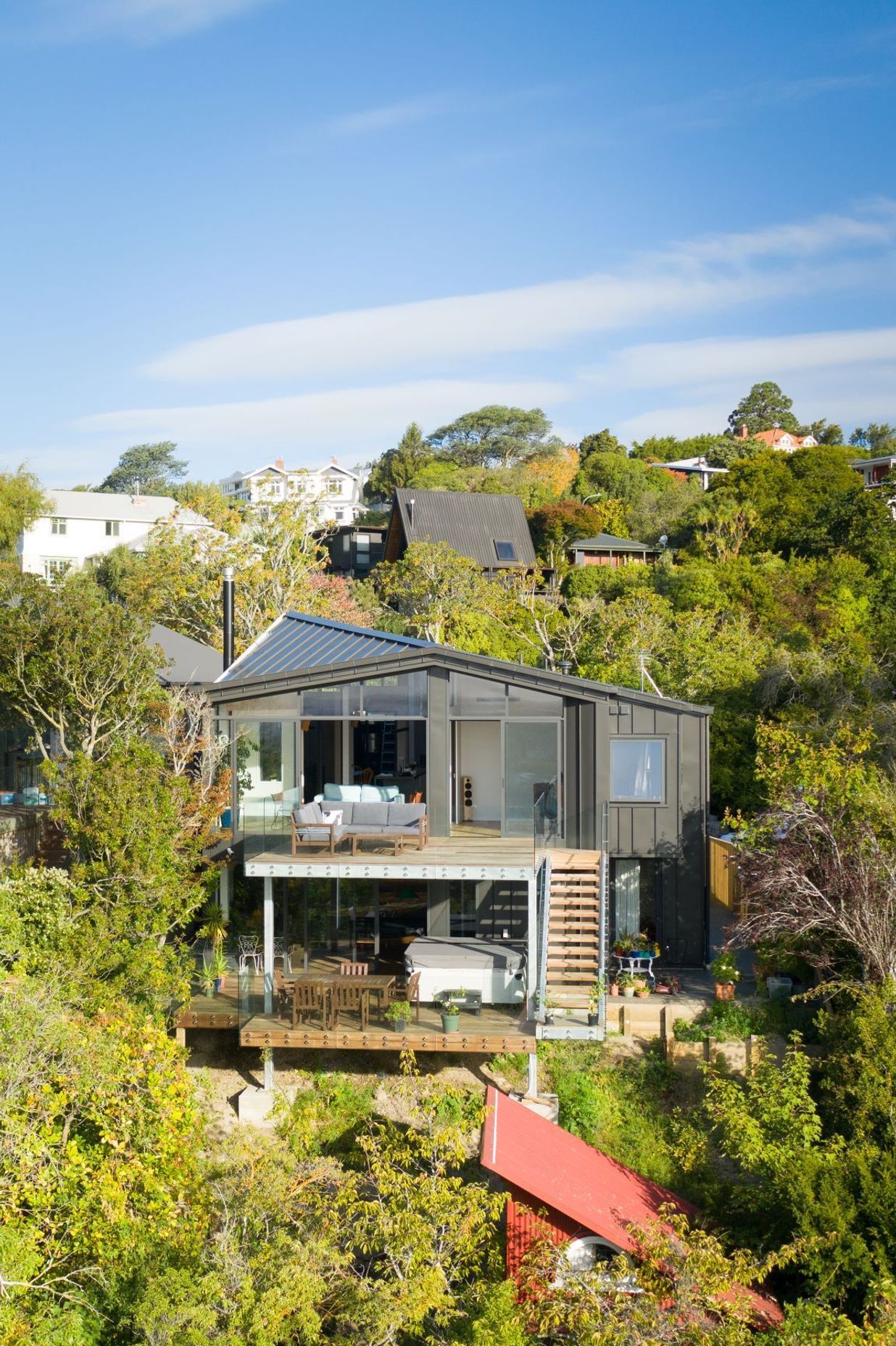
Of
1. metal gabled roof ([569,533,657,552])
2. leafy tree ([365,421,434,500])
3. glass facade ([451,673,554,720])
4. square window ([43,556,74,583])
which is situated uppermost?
leafy tree ([365,421,434,500])

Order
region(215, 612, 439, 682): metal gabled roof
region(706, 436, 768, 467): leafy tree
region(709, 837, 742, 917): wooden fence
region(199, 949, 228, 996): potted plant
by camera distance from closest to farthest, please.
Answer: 1. region(199, 949, 228, 996): potted plant
2. region(215, 612, 439, 682): metal gabled roof
3. region(709, 837, 742, 917): wooden fence
4. region(706, 436, 768, 467): leafy tree

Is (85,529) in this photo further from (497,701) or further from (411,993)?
(411,993)

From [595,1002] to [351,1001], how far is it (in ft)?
11.7

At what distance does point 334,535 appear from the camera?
66.2 metres

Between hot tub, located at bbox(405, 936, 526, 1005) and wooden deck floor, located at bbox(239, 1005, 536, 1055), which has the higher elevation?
hot tub, located at bbox(405, 936, 526, 1005)

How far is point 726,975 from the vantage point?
729 inches

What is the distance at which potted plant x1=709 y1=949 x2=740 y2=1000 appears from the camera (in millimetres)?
18328

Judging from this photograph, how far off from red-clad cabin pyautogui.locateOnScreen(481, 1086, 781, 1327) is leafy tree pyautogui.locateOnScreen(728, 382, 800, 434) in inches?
3548

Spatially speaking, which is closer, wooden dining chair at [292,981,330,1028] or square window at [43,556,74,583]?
wooden dining chair at [292,981,330,1028]

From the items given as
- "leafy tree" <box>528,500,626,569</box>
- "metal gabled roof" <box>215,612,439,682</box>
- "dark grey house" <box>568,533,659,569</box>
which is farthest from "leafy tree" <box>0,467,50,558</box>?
"metal gabled roof" <box>215,612,439,682</box>

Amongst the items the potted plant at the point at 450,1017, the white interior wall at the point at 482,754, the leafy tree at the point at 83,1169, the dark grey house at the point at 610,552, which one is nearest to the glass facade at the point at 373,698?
the white interior wall at the point at 482,754

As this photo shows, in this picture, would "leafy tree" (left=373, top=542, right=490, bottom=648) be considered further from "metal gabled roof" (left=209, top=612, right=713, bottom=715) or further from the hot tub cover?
the hot tub cover

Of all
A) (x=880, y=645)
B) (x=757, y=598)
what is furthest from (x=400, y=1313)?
(x=757, y=598)

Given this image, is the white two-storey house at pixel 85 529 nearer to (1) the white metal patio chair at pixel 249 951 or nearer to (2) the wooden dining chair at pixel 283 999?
(1) the white metal patio chair at pixel 249 951
